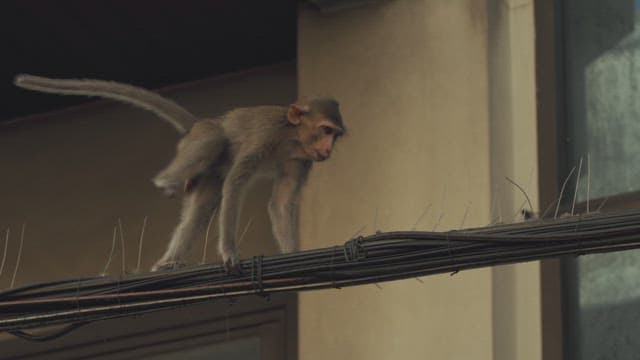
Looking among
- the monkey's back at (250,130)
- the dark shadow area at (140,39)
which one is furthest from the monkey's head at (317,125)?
the dark shadow area at (140,39)

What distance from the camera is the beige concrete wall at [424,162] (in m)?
12.6

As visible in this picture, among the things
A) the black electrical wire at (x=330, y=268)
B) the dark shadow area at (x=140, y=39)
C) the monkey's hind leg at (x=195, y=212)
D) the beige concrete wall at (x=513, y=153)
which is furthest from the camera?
the dark shadow area at (x=140, y=39)

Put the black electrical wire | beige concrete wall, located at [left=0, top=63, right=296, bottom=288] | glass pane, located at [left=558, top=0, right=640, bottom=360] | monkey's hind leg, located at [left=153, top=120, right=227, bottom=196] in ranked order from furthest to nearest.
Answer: beige concrete wall, located at [left=0, top=63, right=296, bottom=288] → glass pane, located at [left=558, top=0, right=640, bottom=360] → monkey's hind leg, located at [left=153, top=120, right=227, bottom=196] → the black electrical wire

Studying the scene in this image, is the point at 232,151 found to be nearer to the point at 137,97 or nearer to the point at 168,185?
the point at 168,185

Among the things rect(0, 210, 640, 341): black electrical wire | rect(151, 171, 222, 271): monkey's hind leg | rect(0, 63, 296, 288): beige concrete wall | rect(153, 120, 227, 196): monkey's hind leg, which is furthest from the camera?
rect(0, 63, 296, 288): beige concrete wall

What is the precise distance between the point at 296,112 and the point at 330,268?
7.05 feet

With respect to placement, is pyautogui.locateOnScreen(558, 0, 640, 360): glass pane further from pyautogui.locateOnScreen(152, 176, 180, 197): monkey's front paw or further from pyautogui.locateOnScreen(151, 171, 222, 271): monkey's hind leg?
pyautogui.locateOnScreen(152, 176, 180, 197): monkey's front paw

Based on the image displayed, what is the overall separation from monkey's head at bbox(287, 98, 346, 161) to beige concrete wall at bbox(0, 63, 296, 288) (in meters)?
4.17

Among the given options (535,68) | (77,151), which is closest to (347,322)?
(535,68)

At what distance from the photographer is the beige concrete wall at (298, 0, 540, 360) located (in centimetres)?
1257

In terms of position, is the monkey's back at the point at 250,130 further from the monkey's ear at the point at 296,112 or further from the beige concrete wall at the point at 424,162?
the beige concrete wall at the point at 424,162

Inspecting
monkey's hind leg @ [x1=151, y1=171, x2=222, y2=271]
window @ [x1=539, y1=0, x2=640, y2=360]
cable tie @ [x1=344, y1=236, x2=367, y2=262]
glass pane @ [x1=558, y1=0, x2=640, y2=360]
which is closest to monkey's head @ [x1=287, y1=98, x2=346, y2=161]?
monkey's hind leg @ [x1=151, y1=171, x2=222, y2=271]

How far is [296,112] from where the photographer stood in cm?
1092

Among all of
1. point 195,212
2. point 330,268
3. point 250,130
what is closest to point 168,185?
point 195,212
